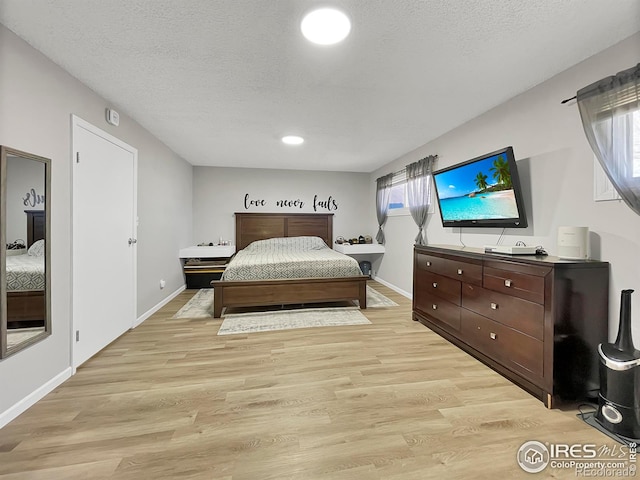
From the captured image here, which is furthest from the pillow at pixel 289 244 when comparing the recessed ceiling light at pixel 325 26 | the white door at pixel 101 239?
the recessed ceiling light at pixel 325 26

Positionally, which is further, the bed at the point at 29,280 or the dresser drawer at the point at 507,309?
the dresser drawer at the point at 507,309

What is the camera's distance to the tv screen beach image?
2.46 metres

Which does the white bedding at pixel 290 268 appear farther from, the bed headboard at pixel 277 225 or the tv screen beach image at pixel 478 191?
the bed headboard at pixel 277 225

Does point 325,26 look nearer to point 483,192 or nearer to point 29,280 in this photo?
point 483,192

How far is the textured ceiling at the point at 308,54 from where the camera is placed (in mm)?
1521

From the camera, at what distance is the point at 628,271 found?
1760 mm

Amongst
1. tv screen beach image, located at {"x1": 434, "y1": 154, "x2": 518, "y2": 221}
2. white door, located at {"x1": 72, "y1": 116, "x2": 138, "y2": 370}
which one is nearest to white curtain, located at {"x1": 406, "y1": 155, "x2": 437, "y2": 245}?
tv screen beach image, located at {"x1": 434, "y1": 154, "x2": 518, "y2": 221}

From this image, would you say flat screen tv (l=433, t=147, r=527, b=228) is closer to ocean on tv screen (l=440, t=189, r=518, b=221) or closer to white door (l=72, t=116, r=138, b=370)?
ocean on tv screen (l=440, t=189, r=518, b=221)

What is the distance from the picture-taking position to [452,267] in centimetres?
271

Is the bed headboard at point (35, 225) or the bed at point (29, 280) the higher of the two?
→ the bed headboard at point (35, 225)

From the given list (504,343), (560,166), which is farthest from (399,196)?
(504,343)

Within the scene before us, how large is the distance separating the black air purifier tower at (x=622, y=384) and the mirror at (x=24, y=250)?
3.50 meters

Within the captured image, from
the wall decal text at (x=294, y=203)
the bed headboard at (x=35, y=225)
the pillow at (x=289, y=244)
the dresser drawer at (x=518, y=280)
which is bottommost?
the dresser drawer at (x=518, y=280)

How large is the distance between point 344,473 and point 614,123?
261 cm
